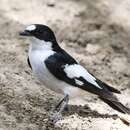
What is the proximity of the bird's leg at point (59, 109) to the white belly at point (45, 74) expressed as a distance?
0.08 m

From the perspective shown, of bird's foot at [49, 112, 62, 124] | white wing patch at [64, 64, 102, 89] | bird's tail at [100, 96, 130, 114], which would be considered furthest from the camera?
bird's tail at [100, 96, 130, 114]

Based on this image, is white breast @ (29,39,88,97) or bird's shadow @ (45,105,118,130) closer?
white breast @ (29,39,88,97)

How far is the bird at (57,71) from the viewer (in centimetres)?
693

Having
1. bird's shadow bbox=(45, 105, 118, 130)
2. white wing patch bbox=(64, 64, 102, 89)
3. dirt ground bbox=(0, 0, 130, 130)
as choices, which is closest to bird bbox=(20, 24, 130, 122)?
white wing patch bbox=(64, 64, 102, 89)

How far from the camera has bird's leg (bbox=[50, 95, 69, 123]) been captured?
6938 mm

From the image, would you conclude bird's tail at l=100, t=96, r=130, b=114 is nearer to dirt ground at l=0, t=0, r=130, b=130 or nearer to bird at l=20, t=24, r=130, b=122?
bird at l=20, t=24, r=130, b=122

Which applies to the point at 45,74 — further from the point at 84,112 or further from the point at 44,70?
the point at 84,112

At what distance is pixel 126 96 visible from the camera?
809 cm

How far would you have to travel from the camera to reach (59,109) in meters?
7.30

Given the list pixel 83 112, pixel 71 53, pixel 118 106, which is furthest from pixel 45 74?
pixel 71 53

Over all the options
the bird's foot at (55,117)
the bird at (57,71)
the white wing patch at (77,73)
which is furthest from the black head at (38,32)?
the bird's foot at (55,117)

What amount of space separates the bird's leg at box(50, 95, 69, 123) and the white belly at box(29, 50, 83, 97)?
85mm

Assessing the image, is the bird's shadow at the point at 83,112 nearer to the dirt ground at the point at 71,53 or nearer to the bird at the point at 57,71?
the dirt ground at the point at 71,53

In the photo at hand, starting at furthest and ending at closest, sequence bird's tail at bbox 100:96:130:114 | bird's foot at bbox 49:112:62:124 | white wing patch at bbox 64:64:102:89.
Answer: bird's tail at bbox 100:96:130:114 < white wing patch at bbox 64:64:102:89 < bird's foot at bbox 49:112:62:124
